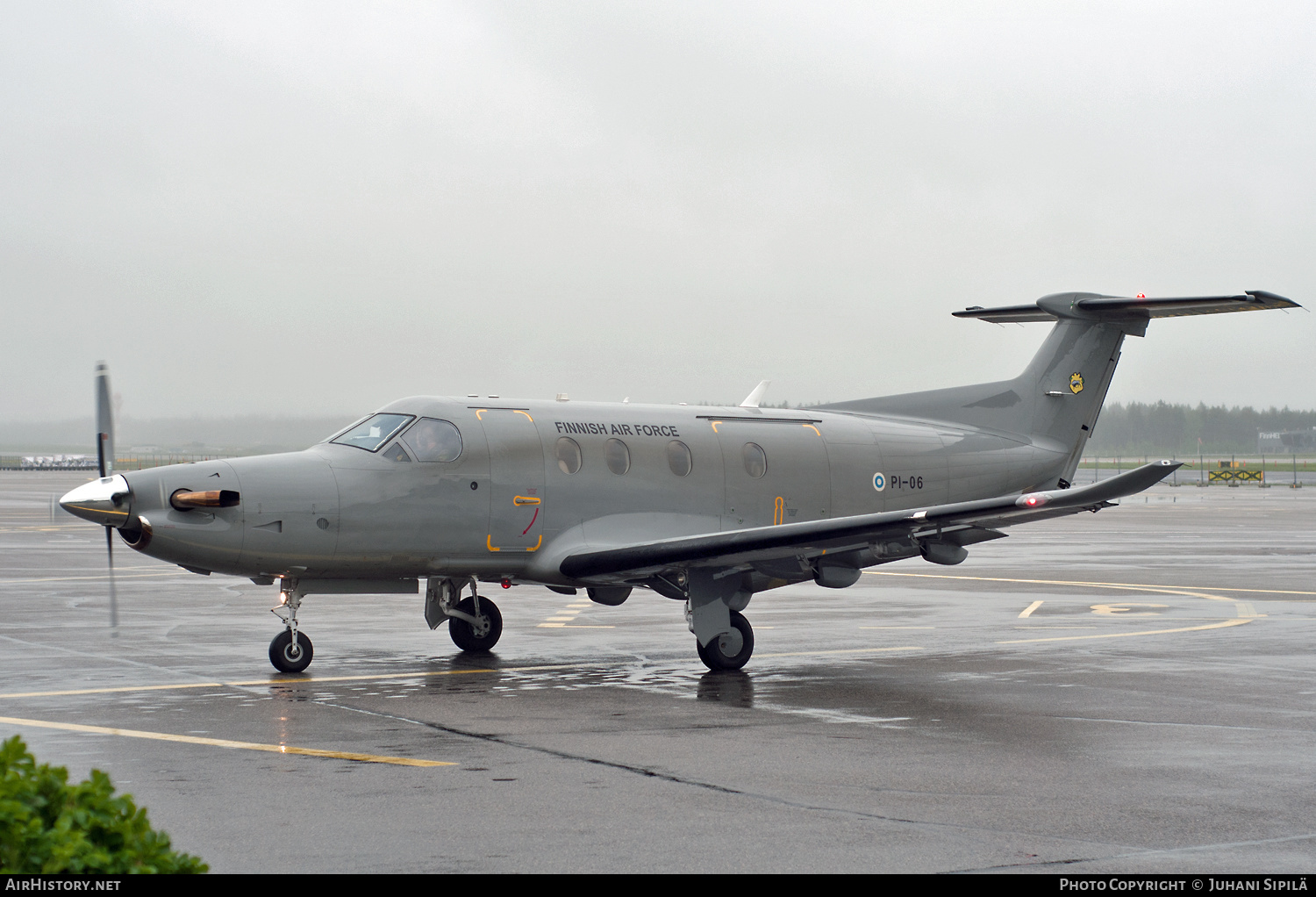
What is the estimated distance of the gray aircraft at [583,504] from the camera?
42.6ft

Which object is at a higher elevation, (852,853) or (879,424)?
(879,424)

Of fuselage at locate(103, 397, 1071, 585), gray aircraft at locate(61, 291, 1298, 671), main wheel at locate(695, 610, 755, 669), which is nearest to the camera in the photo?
gray aircraft at locate(61, 291, 1298, 671)

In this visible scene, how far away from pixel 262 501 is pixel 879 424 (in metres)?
8.34

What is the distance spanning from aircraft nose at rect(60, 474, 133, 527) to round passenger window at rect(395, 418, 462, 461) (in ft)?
9.70

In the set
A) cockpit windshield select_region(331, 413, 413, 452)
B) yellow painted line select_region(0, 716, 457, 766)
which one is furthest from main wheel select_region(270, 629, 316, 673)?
yellow painted line select_region(0, 716, 457, 766)

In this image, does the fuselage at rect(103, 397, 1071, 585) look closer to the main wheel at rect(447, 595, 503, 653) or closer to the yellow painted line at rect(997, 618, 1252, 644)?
the main wheel at rect(447, 595, 503, 653)

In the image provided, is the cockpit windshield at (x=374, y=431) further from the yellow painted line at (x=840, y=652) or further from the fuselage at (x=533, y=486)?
the yellow painted line at (x=840, y=652)

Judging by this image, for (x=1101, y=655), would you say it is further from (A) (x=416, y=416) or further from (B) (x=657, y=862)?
(B) (x=657, y=862)

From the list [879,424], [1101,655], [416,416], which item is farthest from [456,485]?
[1101,655]

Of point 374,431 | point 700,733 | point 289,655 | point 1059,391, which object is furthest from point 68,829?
point 1059,391

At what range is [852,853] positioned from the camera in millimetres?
6738

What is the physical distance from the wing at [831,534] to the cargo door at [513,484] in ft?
1.98

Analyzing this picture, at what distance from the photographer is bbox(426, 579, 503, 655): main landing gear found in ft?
50.9

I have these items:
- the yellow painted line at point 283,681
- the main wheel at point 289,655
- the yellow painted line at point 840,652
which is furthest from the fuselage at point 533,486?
the yellow painted line at point 840,652
